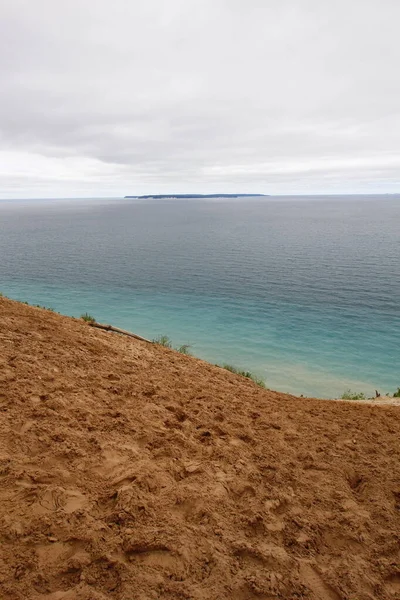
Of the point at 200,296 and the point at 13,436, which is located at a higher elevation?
the point at 13,436

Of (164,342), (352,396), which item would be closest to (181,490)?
(164,342)

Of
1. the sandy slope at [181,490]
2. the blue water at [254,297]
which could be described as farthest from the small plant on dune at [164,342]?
the sandy slope at [181,490]

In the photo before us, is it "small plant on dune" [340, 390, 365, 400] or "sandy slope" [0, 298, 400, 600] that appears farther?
"small plant on dune" [340, 390, 365, 400]

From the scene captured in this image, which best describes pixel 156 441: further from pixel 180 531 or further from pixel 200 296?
pixel 200 296

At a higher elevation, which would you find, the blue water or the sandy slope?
the sandy slope

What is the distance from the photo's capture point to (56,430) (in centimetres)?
595

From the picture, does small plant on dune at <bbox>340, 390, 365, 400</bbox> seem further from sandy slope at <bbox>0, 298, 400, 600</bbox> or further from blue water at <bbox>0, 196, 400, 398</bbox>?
sandy slope at <bbox>0, 298, 400, 600</bbox>

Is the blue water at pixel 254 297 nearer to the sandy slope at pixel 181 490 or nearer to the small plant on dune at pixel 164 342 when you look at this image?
the small plant on dune at pixel 164 342

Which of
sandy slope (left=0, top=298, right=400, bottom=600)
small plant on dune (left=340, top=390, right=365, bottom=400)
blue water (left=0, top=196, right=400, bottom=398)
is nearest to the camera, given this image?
sandy slope (left=0, top=298, right=400, bottom=600)

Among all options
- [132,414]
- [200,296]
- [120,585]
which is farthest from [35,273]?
[120,585]

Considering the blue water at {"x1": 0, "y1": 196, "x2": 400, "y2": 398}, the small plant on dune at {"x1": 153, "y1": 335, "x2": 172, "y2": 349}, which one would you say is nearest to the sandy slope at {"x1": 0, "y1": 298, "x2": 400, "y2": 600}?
the small plant on dune at {"x1": 153, "y1": 335, "x2": 172, "y2": 349}

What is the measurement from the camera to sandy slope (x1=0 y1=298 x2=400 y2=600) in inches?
152

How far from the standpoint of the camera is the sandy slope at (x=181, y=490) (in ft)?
12.7

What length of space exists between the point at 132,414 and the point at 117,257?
58.5 meters
